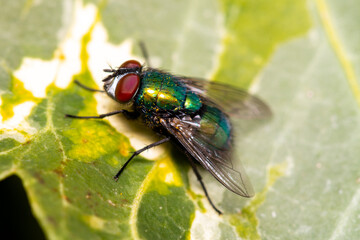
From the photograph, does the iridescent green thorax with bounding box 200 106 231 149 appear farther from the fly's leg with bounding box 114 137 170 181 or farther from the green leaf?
the fly's leg with bounding box 114 137 170 181

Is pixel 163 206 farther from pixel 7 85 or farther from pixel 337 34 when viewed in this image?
pixel 337 34

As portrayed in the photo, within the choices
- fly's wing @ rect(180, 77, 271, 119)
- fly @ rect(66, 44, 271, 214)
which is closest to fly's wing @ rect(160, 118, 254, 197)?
fly @ rect(66, 44, 271, 214)

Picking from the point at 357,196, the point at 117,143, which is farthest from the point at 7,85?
the point at 357,196

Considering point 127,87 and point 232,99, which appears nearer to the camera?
point 127,87

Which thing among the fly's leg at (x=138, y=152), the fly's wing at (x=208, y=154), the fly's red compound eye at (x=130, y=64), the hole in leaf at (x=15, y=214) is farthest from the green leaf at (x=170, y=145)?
the hole in leaf at (x=15, y=214)

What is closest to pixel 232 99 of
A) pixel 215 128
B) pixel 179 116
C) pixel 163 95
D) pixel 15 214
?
pixel 215 128

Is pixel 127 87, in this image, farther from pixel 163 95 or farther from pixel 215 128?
pixel 215 128
